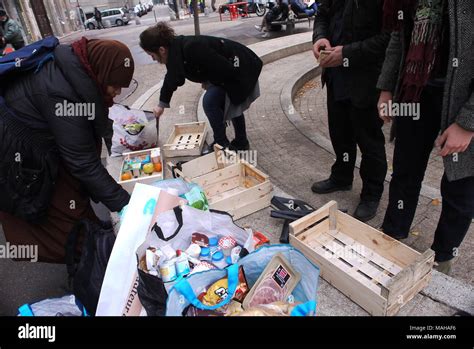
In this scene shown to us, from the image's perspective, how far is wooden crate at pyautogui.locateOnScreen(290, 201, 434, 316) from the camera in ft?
5.86

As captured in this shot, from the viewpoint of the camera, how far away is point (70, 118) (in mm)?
1876

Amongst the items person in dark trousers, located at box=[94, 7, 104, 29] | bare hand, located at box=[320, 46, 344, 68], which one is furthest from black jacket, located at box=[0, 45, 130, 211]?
person in dark trousers, located at box=[94, 7, 104, 29]

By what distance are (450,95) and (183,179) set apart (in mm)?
1816

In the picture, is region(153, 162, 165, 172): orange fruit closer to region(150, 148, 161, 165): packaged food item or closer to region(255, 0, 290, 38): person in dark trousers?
region(150, 148, 161, 165): packaged food item

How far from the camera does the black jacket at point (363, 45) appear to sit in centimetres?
234

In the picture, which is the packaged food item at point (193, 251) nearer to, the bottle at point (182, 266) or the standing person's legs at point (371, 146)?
the bottle at point (182, 266)

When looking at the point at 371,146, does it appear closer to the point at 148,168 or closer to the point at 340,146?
the point at 340,146

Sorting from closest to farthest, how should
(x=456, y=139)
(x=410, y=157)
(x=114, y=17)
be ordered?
1. (x=456, y=139)
2. (x=410, y=157)
3. (x=114, y=17)

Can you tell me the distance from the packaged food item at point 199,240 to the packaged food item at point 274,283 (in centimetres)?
44

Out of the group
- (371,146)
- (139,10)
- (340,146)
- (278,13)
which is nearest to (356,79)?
(371,146)

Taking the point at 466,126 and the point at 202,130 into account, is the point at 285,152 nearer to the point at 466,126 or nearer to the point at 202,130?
the point at 202,130

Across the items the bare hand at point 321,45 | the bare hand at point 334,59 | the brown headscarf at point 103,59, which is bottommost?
the bare hand at point 334,59

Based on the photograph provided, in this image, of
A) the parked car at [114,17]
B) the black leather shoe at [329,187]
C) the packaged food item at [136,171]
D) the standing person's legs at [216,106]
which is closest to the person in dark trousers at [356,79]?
the black leather shoe at [329,187]

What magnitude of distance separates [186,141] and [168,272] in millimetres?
2386
